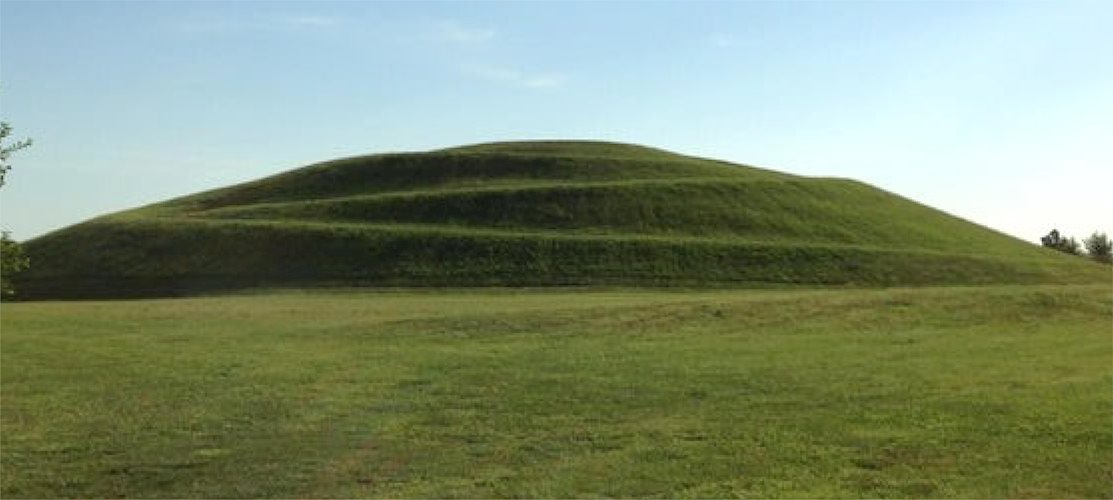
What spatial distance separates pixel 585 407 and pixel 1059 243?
114 m

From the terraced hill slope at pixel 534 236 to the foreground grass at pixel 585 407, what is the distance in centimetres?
3821

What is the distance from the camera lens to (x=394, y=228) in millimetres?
82875

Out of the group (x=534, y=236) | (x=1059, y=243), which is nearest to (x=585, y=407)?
(x=534, y=236)

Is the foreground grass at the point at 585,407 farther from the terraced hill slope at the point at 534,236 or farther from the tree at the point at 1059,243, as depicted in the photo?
the tree at the point at 1059,243

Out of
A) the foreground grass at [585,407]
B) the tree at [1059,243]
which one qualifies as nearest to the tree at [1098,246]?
the tree at [1059,243]

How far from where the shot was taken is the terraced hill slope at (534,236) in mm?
70375

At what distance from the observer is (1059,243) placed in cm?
11825

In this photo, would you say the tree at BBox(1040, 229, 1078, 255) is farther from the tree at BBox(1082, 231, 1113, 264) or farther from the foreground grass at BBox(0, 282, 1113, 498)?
the foreground grass at BBox(0, 282, 1113, 498)

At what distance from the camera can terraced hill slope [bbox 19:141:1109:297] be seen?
7038 centimetres

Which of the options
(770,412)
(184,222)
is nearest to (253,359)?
(770,412)

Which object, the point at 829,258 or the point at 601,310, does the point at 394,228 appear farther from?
the point at 601,310

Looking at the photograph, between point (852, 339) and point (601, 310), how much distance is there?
8.55 metres

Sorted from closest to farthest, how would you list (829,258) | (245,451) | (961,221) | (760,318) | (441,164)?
(245,451)
(760,318)
(829,258)
(961,221)
(441,164)

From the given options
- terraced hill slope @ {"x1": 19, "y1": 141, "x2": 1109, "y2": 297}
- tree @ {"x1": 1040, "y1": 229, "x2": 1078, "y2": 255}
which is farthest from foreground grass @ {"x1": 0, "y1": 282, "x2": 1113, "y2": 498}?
tree @ {"x1": 1040, "y1": 229, "x2": 1078, "y2": 255}
